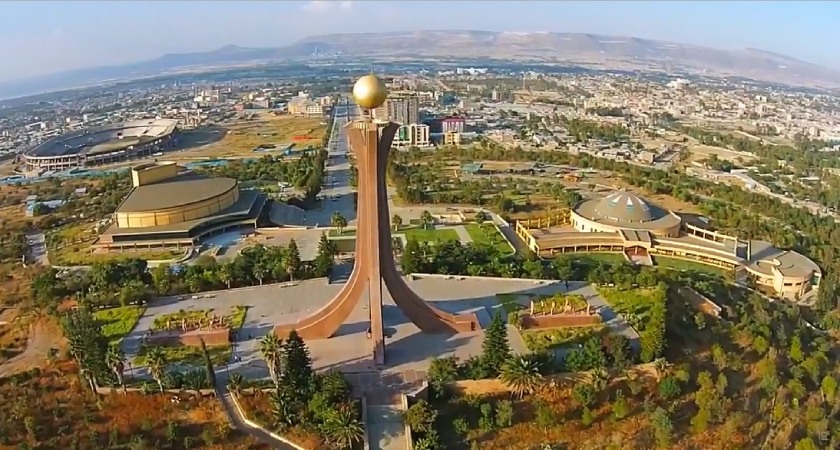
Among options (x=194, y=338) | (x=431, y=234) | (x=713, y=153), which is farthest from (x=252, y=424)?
(x=713, y=153)

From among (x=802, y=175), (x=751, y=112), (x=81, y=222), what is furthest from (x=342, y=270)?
(x=751, y=112)

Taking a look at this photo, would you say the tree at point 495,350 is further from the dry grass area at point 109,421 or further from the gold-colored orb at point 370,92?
the gold-colored orb at point 370,92

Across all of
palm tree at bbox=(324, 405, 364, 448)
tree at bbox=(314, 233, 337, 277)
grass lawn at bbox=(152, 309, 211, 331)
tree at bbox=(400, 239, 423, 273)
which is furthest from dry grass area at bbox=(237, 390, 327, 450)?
tree at bbox=(400, 239, 423, 273)

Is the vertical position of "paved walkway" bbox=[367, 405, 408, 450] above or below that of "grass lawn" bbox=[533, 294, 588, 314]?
below

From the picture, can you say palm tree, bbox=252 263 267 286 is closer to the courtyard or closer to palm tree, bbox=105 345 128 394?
the courtyard

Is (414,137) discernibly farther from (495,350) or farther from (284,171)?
(495,350)


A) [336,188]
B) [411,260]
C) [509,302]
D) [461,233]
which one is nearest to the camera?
[509,302]

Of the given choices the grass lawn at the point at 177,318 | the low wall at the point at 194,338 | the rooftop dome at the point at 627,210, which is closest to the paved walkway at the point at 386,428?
the low wall at the point at 194,338
